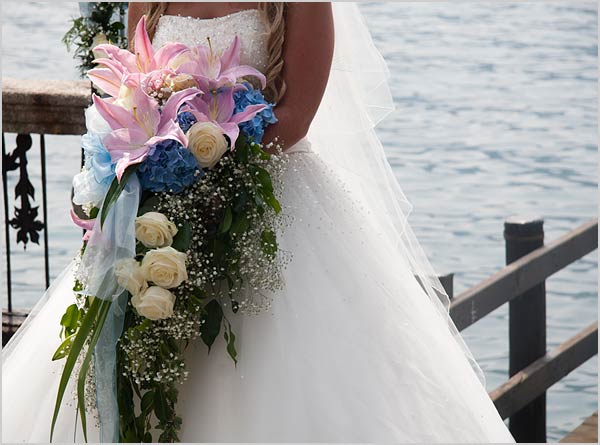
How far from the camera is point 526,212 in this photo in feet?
29.8

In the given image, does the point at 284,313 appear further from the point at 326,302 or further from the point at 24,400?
the point at 24,400

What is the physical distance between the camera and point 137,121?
105 inches

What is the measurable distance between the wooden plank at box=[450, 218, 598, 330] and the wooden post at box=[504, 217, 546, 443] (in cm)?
9

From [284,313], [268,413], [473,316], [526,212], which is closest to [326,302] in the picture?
[284,313]

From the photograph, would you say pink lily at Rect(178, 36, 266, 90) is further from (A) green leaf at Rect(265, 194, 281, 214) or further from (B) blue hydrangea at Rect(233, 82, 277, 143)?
(A) green leaf at Rect(265, 194, 281, 214)

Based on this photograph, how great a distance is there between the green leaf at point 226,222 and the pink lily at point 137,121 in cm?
26

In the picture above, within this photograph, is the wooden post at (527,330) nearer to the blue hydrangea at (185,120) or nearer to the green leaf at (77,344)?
the blue hydrangea at (185,120)

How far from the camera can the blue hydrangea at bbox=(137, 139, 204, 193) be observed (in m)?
2.62

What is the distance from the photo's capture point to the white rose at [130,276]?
258 cm

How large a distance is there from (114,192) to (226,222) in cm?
30

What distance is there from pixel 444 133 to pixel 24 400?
30.4 feet

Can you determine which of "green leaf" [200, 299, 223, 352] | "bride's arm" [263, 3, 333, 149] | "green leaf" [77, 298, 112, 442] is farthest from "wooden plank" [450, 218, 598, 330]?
"green leaf" [77, 298, 112, 442]

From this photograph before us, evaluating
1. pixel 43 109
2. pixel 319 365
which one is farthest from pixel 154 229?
pixel 43 109

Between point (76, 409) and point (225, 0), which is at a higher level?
point (225, 0)
